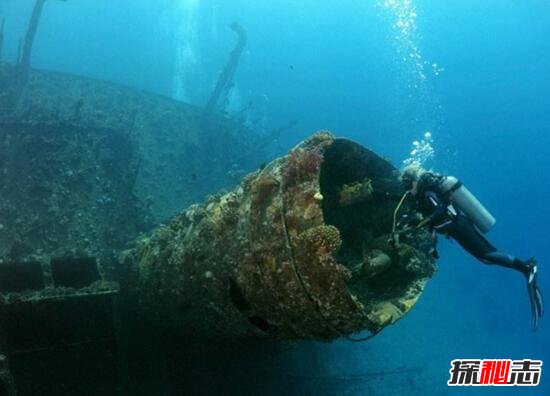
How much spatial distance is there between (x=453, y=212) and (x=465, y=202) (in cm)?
24

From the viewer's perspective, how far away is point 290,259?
2912mm

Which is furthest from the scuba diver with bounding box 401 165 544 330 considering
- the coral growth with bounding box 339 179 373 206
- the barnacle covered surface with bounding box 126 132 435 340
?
the coral growth with bounding box 339 179 373 206

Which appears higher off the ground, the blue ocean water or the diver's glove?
the blue ocean water

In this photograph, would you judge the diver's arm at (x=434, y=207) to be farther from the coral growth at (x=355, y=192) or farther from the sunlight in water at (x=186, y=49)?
the sunlight in water at (x=186, y=49)

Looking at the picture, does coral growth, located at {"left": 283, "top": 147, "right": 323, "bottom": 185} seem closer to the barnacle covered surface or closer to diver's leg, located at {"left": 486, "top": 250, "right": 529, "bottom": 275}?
the barnacle covered surface

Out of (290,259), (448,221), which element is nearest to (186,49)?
(448,221)

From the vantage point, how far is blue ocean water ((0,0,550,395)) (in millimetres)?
47344

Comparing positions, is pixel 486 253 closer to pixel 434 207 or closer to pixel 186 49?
pixel 434 207

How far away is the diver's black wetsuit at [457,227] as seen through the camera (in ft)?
14.9

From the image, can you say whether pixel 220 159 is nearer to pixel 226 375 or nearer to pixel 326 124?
pixel 226 375

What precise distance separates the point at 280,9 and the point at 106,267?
174 metres

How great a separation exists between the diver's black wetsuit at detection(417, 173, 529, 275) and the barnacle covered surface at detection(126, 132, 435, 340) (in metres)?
0.26

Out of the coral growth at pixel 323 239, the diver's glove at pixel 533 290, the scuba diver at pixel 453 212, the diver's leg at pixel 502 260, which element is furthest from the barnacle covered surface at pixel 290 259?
the diver's glove at pixel 533 290

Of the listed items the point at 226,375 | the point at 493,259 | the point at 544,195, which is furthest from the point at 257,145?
the point at 544,195
